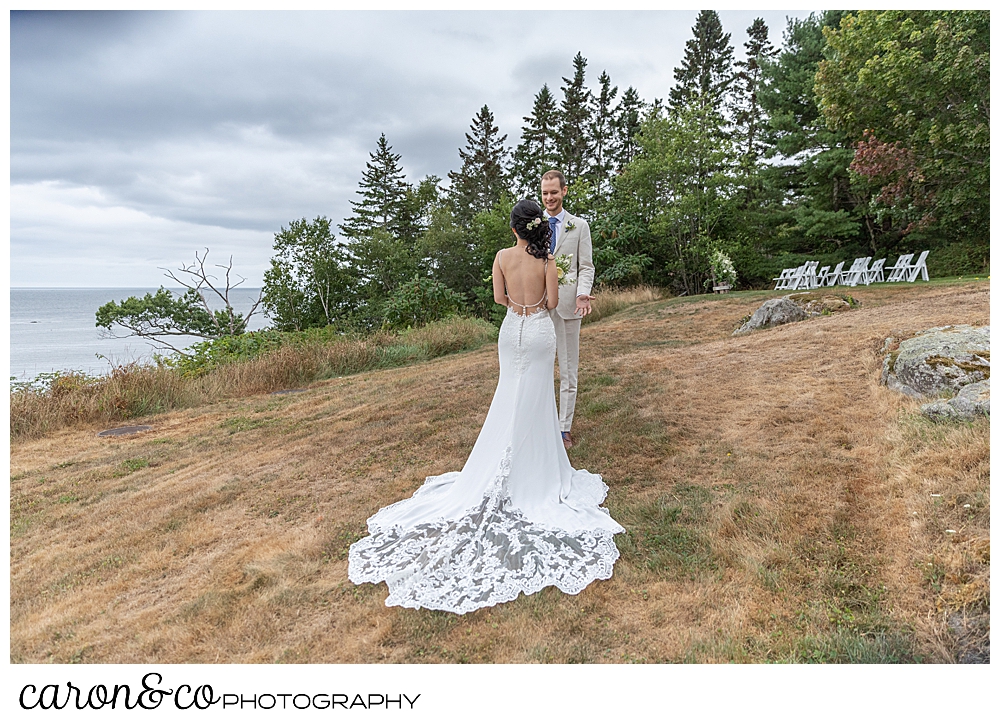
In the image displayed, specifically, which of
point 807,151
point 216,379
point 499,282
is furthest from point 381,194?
point 499,282

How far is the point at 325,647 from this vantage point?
7.62 ft

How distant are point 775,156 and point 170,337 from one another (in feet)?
69.7

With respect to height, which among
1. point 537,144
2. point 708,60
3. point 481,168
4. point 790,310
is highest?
point 708,60

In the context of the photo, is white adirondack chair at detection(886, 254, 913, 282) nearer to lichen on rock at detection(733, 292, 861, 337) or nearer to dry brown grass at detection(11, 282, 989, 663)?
lichen on rock at detection(733, 292, 861, 337)

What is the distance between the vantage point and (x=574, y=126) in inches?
915

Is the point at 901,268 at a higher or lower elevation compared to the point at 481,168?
lower

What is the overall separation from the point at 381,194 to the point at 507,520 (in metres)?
28.4

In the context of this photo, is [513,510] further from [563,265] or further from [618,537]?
[563,265]

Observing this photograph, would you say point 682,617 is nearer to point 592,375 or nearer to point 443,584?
point 443,584

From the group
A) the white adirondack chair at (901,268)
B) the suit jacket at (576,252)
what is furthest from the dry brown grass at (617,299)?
the suit jacket at (576,252)

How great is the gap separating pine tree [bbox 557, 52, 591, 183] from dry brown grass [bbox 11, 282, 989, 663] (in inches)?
768

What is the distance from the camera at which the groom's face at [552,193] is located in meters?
3.99

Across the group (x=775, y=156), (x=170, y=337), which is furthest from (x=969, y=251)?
(x=170, y=337)

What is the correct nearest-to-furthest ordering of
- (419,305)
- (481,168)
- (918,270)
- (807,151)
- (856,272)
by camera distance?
(856,272), (419,305), (918,270), (807,151), (481,168)
